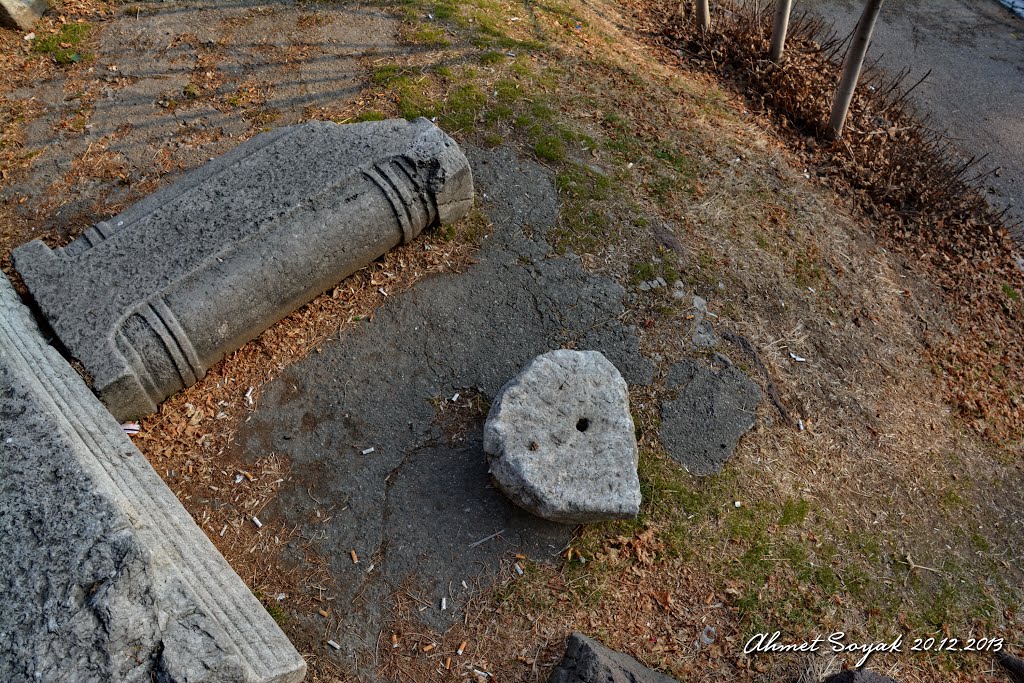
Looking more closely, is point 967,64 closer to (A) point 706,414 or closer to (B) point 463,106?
(B) point 463,106

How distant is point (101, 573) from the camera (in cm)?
298

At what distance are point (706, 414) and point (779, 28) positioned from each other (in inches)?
237

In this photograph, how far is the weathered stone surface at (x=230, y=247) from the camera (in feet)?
14.0

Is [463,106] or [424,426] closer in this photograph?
[424,426]

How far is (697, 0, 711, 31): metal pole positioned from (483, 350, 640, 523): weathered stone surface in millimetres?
6787

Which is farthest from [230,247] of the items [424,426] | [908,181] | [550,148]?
[908,181]

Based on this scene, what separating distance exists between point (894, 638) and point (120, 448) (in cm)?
485

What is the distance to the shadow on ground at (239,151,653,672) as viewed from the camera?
4.15 metres

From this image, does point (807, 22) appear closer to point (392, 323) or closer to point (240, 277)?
point (392, 323)

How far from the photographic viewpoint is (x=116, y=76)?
22.7 feet

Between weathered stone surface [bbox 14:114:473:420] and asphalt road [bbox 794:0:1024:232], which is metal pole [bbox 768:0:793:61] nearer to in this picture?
asphalt road [bbox 794:0:1024:232]

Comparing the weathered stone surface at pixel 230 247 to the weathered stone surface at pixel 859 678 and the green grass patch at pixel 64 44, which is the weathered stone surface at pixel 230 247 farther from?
the weathered stone surface at pixel 859 678

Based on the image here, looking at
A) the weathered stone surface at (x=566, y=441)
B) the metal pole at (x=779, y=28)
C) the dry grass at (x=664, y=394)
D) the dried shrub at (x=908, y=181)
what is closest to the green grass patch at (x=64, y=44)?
the dry grass at (x=664, y=394)

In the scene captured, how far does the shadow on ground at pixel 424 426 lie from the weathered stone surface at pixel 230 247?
0.56 metres
